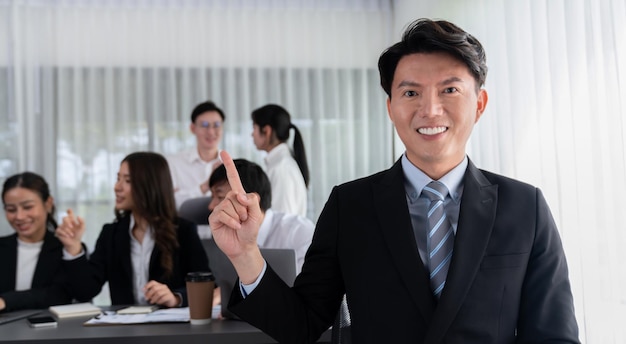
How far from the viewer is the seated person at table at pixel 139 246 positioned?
9.97 ft

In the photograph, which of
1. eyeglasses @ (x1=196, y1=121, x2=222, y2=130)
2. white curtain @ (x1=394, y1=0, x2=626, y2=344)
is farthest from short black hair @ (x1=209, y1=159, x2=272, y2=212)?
eyeglasses @ (x1=196, y1=121, x2=222, y2=130)

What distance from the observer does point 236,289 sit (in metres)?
1.42

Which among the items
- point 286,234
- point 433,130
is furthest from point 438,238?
point 286,234

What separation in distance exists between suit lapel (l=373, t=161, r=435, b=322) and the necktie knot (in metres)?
0.05

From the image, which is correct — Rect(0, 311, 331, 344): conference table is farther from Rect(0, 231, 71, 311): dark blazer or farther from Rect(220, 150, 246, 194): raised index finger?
Rect(220, 150, 246, 194): raised index finger

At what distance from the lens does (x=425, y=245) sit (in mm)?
1397

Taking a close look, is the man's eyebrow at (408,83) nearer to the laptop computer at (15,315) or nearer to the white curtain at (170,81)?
the laptop computer at (15,315)

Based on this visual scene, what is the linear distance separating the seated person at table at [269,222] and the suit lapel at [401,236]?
5.46 ft

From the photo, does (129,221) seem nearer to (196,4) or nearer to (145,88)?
(145,88)

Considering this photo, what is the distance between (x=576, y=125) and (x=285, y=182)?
1848 millimetres

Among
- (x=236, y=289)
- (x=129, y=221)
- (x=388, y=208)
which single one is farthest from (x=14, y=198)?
(x=388, y=208)

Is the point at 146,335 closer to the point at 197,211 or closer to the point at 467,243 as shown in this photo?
the point at 467,243

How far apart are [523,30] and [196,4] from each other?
11.4 ft

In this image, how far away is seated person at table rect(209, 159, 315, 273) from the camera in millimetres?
3098
